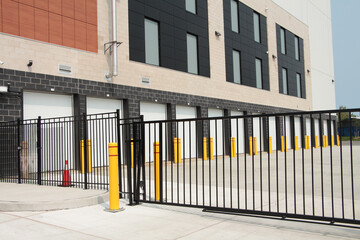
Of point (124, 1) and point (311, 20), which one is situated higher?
point (311, 20)

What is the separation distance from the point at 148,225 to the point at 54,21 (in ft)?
35.4

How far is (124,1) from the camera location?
16922 millimetres

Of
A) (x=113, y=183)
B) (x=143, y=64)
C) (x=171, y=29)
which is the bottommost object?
(x=113, y=183)

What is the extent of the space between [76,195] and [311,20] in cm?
3901

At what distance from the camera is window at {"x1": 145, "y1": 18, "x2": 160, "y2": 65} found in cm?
1830

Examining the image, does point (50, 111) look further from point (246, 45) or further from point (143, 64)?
point (246, 45)

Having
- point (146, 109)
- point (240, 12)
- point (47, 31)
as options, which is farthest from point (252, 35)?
point (47, 31)

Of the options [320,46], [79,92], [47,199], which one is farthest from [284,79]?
[47,199]

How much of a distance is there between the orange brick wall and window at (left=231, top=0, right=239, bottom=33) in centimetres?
1339

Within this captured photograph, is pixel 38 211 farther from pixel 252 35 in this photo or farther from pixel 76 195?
pixel 252 35

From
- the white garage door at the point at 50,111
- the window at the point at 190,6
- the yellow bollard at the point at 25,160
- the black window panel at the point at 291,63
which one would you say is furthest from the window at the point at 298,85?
the yellow bollard at the point at 25,160

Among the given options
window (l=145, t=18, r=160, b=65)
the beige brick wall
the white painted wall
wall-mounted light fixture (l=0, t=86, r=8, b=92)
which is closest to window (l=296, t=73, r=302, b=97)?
the beige brick wall

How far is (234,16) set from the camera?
2648 centimetres

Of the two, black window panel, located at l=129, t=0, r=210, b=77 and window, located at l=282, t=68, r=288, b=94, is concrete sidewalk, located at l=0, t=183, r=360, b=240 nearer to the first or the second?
black window panel, located at l=129, t=0, r=210, b=77
